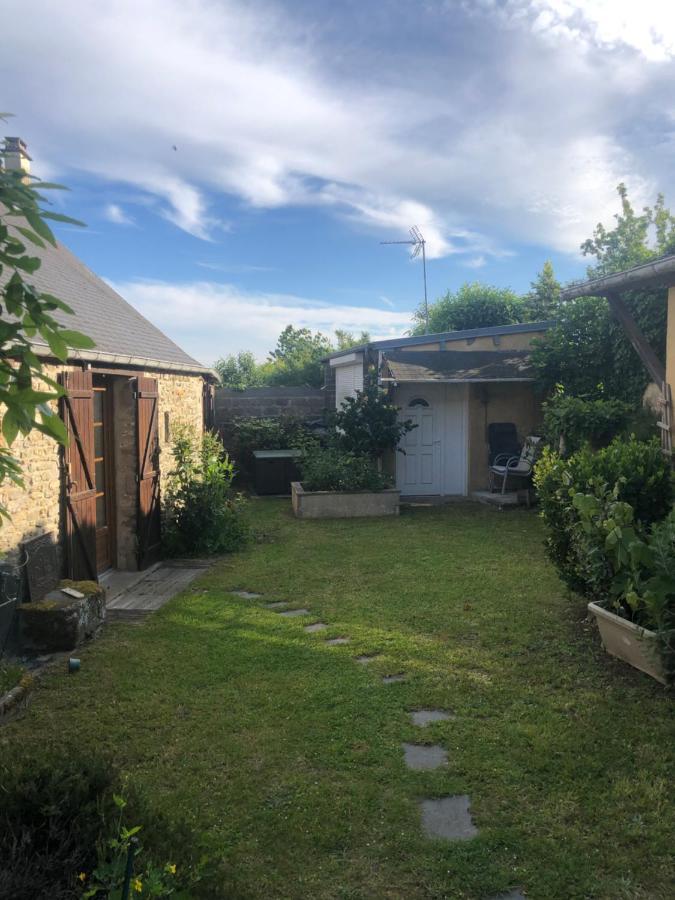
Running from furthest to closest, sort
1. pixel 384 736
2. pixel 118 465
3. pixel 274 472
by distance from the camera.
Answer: pixel 274 472 → pixel 118 465 → pixel 384 736

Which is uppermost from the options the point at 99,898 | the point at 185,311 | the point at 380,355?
the point at 185,311

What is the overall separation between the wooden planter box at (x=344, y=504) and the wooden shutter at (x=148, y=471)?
322 cm

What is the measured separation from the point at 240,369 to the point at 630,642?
25.3 m

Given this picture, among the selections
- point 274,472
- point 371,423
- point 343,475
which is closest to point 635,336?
point 371,423

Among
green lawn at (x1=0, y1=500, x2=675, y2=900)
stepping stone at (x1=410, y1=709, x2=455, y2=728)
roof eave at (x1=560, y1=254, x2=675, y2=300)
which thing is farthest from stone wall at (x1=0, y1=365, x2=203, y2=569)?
roof eave at (x1=560, y1=254, x2=675, y2=300)

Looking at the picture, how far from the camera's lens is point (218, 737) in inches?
161

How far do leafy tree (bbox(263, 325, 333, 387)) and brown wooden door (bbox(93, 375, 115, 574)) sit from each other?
9210 millimetres

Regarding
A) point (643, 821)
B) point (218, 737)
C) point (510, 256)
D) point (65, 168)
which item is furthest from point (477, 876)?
point (510, 256)

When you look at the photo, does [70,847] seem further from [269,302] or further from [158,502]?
[269,302]

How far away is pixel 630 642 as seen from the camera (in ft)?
16.0

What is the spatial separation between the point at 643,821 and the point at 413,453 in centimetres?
1033

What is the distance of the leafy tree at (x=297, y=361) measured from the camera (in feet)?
63.2

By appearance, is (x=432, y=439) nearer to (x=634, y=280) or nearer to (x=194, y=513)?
(x=194, y=513)

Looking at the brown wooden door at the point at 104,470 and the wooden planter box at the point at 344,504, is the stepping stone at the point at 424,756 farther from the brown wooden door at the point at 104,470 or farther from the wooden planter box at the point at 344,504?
the wooden planter box at the point at 344,504
